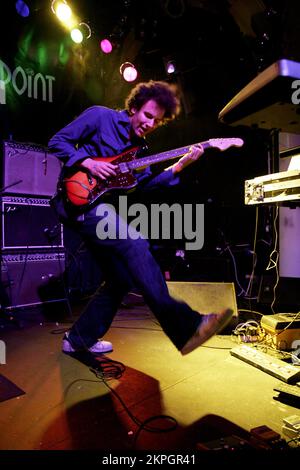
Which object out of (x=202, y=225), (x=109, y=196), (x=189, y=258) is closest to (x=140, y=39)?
(x=202, y=225)

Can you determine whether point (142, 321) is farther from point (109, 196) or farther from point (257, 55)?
point (257, 55)

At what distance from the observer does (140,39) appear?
4.88m

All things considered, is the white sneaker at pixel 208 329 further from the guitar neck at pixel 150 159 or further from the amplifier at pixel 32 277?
the amplifier at pixel 32 277

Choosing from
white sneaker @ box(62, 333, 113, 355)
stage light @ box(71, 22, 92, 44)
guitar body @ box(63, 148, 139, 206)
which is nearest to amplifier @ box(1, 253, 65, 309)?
white sneaker @ box(62, 333, 113, 355)

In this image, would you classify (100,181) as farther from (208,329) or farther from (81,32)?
(81,32)

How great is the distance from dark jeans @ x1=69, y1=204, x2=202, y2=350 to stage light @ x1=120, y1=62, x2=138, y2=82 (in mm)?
4097

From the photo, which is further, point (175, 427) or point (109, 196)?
point (109, 196)

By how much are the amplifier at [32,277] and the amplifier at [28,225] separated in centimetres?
15

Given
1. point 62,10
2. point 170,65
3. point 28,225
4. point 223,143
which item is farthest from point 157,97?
point 62,10

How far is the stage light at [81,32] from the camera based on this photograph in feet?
15.7

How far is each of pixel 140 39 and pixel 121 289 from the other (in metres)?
4.21

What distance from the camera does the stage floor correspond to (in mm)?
1382

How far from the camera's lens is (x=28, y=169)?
4.24 metres
